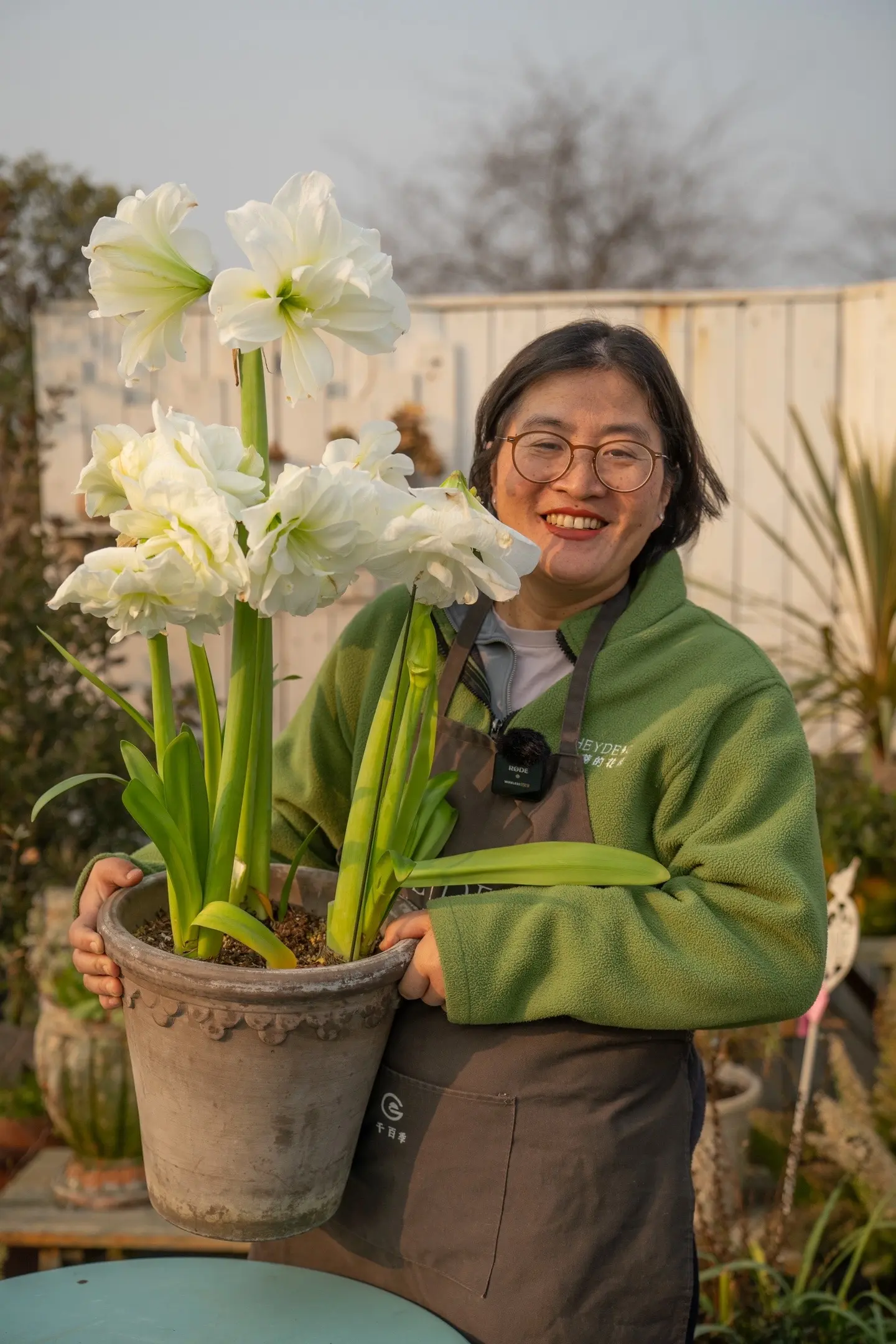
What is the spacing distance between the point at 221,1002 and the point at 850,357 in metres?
4.15

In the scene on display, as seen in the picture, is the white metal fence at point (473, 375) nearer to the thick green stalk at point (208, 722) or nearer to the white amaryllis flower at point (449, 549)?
the thick green stalk at point (208, 722)

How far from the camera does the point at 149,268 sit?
112cm

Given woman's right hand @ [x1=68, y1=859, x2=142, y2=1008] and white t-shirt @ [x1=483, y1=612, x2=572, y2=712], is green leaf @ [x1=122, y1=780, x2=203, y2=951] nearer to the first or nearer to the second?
woman's right hand @ [x1=68, y1=859, x2=142, y2=1008]

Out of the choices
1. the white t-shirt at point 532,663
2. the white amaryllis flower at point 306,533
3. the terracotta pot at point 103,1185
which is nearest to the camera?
the white amaryllis flower at point 306,533

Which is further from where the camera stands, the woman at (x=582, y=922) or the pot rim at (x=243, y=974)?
the woman at (x=582, y=922)

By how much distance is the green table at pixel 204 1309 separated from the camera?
4.09 feet

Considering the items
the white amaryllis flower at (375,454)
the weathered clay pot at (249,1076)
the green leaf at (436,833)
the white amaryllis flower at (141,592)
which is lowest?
the weathered clay pot at (249,1076)

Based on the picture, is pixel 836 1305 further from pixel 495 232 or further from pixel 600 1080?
pixel 495 232

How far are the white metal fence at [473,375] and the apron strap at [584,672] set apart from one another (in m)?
2.95

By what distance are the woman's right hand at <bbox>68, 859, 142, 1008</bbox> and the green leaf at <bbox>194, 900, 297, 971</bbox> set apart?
22 centimetres

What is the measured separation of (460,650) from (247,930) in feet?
1.83

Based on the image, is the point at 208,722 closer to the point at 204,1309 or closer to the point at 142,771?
the point at 142,771

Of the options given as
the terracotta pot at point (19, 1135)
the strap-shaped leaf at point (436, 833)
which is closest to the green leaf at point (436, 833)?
the strap-shaped leaf at point (436, 833)

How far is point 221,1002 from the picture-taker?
1.10 meters
